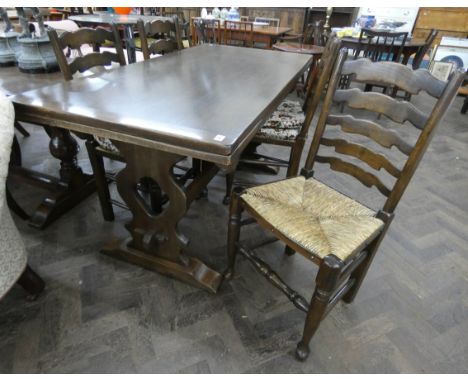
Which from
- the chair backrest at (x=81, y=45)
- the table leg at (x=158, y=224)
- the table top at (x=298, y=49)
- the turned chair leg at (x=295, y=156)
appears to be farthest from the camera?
the table top at (x=298, y=49)

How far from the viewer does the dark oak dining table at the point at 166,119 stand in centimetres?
89

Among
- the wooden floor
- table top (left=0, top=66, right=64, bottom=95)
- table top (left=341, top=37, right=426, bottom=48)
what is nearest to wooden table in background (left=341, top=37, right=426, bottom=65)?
table top (left=341, top=37, right=426, bottom=48)

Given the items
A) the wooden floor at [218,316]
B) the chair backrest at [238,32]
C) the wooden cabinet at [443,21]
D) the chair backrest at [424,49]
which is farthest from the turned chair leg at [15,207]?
the wooden cabinet at [443,21]

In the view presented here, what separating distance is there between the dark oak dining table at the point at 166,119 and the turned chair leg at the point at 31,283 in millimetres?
306

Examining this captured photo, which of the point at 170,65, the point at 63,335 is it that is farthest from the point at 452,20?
the point at 63,335

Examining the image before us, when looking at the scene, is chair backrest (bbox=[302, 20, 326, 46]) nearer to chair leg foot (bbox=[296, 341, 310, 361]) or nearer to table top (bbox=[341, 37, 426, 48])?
table top (bbox=[341, 37, 426, 48])

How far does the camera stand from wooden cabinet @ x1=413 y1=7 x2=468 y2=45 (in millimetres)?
4648

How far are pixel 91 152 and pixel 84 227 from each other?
1.63 ft

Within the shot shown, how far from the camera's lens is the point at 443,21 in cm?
480

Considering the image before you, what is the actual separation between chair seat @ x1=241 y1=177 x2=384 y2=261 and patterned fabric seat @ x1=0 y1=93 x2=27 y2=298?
31.6 inches

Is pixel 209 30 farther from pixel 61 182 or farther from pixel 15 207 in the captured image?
pixel 15 207

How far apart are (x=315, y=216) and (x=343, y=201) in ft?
0.55

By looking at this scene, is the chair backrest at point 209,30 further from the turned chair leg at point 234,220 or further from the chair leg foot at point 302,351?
the chair leg foot at point 302,351
